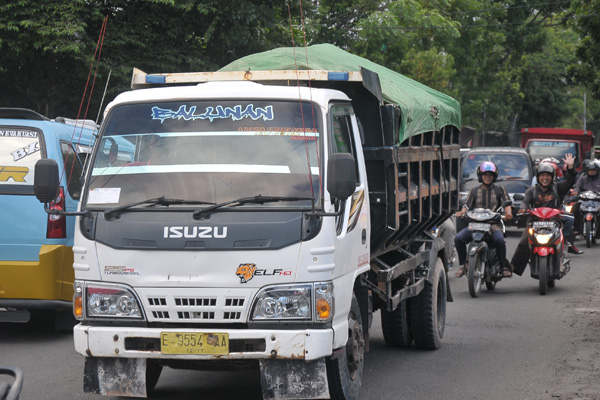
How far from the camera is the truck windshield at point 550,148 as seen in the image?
3366cm

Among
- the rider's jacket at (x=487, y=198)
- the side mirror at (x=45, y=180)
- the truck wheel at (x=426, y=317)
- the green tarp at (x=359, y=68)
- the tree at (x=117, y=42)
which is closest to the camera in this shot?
the side mirror at (x=45, y=180)

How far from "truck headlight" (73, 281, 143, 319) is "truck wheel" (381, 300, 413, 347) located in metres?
3.37

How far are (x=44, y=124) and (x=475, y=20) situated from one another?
32.2m

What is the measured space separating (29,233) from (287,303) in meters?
3.84

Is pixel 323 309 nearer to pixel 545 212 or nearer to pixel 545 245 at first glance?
pixel 545 245

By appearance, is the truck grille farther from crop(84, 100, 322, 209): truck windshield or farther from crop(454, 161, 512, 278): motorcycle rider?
crop(454, 161, 512, 278): motorcycle rider

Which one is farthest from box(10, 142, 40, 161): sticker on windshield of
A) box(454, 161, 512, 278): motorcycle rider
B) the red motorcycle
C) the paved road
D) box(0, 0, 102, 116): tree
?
box(0, 0, 102, 116): tree

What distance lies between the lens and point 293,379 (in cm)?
579

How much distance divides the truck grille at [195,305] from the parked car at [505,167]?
1790 cm

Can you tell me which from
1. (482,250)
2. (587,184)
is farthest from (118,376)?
(587,184)

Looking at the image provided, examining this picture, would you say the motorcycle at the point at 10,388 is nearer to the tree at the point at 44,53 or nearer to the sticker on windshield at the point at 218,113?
the sticker on windshield at the point at 218,113

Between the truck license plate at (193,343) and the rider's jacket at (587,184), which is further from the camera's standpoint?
the rider's jacket at (587,184)

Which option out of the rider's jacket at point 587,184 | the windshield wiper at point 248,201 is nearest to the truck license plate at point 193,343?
the windshield wiper at point 248,201

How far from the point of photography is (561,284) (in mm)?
14102
